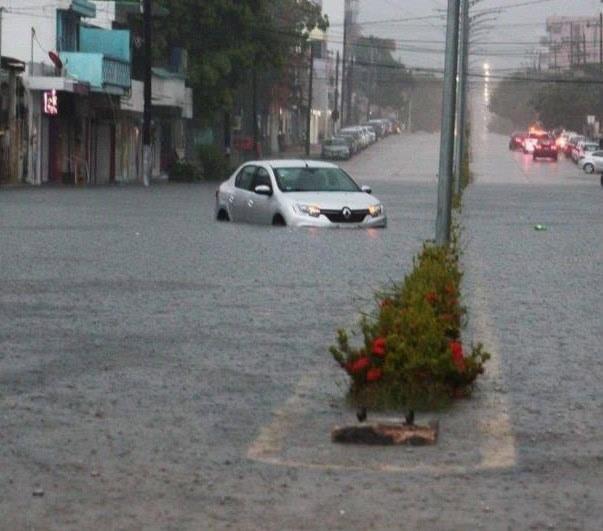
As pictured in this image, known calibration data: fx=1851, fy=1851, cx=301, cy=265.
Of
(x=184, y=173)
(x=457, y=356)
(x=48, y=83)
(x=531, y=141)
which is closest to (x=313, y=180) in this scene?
(x=457, y=356)

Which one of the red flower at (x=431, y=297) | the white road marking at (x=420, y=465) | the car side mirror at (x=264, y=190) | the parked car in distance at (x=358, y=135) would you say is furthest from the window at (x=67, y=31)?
the red flower at (x=431, y=297)

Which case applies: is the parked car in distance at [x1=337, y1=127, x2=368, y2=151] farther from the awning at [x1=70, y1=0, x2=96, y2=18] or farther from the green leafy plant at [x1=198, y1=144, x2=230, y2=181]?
the awning at [x1=70, y1=0, x2=96, y2=18]

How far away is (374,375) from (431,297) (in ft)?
4.12

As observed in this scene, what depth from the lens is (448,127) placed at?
18.3 metres

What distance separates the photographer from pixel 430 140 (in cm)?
14988

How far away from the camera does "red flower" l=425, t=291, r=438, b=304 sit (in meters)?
11.9

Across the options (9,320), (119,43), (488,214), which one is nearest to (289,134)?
(119,43)

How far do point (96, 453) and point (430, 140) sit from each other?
14131 cm

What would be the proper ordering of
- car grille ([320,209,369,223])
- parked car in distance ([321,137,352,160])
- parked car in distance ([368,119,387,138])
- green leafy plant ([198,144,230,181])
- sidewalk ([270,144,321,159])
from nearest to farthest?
car grille ([320,209,369,223]) → green leafy plant ([198,144,230,181]) → parked car in distance ([321,137,352,160]) → sidewalk ([270,144,321,159]) → parked car in distance ([368,119,387,138])

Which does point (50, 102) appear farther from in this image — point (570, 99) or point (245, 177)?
point (570, 99)

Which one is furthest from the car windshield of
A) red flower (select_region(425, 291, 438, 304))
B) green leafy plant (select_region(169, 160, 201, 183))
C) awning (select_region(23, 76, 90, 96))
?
green leafy plant (select_region(169, 160, 201, 183))

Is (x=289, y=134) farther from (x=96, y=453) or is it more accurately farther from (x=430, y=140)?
(x=96, y=453)

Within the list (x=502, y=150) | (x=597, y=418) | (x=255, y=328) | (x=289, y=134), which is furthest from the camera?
(x=289, y=134)

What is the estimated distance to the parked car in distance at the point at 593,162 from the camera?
304 ft
